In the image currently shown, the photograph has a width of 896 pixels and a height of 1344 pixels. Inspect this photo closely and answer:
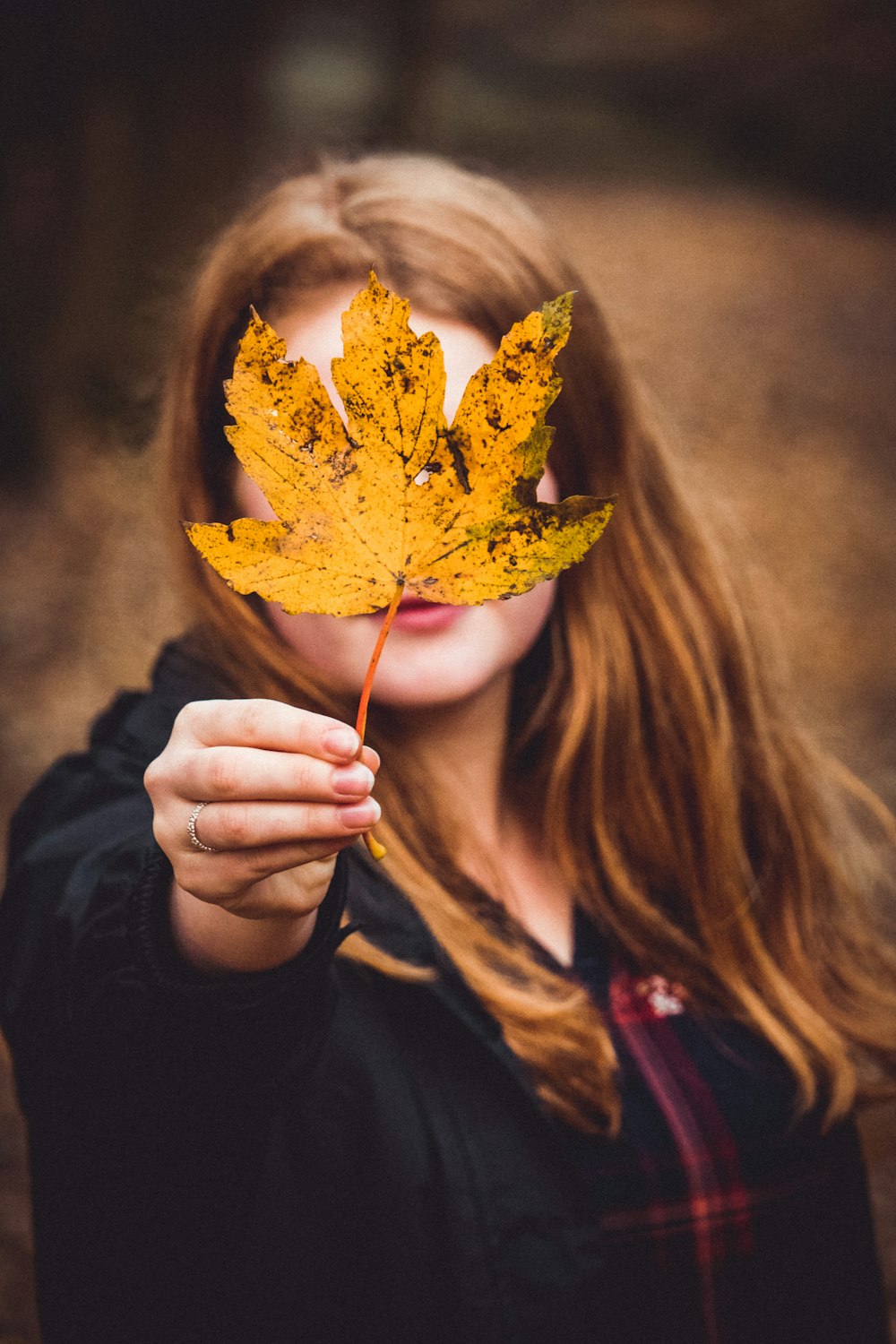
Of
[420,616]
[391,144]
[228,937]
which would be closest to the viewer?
[228,937]

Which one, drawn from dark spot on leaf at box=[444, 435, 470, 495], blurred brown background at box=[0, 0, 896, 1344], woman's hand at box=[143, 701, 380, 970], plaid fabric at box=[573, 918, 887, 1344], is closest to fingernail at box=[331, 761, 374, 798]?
woman's hand at box=[143, 701, 380, 970]

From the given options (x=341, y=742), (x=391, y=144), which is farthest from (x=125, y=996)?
(x=391, y=144)

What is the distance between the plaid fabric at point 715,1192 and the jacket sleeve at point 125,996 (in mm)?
589

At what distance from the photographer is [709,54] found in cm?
1103

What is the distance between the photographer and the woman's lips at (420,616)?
1.01 metres

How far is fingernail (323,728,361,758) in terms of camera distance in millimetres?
496

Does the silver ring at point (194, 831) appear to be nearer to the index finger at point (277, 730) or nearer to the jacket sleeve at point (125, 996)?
the index finger at point (277, 730)

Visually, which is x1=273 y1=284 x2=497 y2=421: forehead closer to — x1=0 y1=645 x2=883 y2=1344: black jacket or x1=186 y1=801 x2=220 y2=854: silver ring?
x1=0 y1=645 x2=883 y2=1344: black jacket

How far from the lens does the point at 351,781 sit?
1.64 ft

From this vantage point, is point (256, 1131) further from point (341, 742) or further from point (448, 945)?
point (341, 742)

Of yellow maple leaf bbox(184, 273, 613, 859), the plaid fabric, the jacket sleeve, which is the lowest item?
the plaid fabric

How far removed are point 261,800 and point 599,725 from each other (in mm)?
987

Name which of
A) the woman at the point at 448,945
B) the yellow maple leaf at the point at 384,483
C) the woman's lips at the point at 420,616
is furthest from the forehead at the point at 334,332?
the yellow maple leaf at the point at 384,483

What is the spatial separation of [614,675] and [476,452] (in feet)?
3.29
